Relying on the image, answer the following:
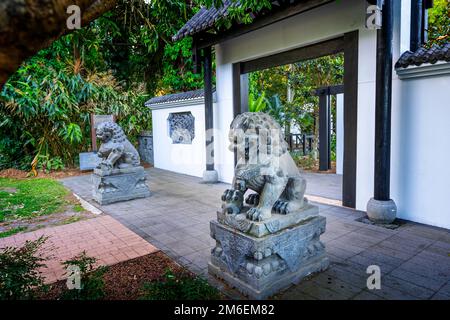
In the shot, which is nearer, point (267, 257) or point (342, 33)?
point (267, 257)

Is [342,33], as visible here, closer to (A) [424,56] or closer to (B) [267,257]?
(A) [424,56]

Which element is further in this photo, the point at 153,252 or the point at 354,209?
the point at 354,209

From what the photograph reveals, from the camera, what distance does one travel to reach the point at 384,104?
4.15 metres

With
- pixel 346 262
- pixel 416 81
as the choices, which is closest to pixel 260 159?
pixel 346 262

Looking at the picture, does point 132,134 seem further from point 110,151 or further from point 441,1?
point 441,1

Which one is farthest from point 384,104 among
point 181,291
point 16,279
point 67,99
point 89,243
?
point 67,99

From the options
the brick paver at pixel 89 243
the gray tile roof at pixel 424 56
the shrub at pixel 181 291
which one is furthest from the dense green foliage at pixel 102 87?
the shrub at pixel 181 291

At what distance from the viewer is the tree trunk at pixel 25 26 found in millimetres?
1250

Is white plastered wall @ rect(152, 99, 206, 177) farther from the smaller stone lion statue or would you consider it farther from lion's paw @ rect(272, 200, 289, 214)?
lion's paw @ rect(272, 200, 289, 214)

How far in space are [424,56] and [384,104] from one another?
0.77m

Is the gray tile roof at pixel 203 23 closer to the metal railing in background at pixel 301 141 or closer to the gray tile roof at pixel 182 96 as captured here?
the gray tile roof at pixel 182 96

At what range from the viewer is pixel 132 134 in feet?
39.8

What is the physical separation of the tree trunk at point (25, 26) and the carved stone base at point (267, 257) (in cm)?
190
